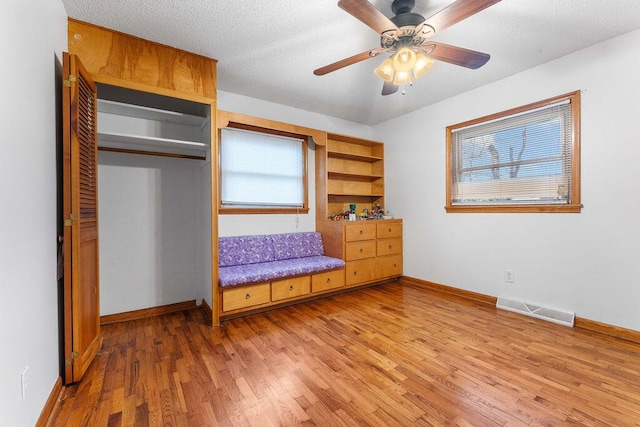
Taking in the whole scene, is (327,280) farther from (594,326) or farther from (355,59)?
(594,326)

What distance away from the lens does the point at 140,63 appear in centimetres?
232

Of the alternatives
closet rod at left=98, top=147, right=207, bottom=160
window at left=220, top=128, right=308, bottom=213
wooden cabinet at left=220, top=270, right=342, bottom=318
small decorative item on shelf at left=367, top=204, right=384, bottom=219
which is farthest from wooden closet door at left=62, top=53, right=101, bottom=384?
small decorative item on shelf at left=367, top=204, right=384, bottom=219

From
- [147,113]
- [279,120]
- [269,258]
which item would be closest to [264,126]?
[279,120]

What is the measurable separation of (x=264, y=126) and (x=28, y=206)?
226 centimetres

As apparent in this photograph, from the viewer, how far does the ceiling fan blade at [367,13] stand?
1466 millimetres

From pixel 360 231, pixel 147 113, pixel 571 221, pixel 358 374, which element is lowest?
pixel 358 374

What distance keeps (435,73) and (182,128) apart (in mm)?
2823


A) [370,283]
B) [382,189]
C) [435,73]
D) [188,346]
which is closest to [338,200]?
[382,189]

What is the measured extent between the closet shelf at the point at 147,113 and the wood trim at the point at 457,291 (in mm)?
3464

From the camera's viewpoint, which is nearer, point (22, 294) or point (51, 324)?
point (22, 294)

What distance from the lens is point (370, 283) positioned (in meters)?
3.90

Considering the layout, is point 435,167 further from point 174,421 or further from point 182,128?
point 174,421

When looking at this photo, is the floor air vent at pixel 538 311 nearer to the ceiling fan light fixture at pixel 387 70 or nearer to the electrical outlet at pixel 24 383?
the ceiling fan light fixture at pixel 387 70

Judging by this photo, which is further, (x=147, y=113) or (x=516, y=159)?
(x=516, y=159)
